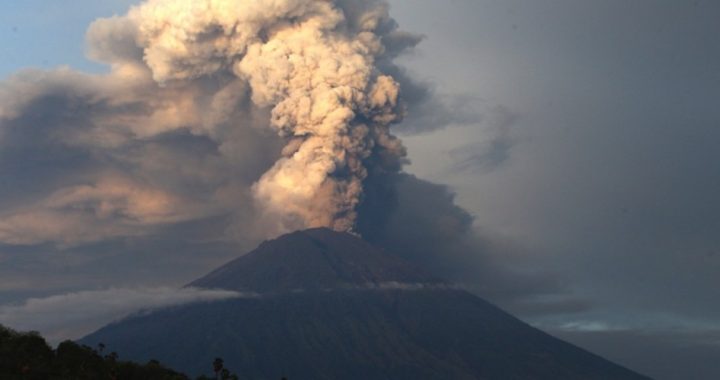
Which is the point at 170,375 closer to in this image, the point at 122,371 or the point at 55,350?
the point at 122,371

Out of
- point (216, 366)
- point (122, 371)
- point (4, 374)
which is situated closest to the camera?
point (4, 374)

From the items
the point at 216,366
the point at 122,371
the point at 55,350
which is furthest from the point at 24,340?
the point at 216,366

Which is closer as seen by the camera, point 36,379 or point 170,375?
point 36,379

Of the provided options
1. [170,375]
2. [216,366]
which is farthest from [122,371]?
[216,366]

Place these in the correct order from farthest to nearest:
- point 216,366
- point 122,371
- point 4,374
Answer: point 216,366
point 122,371
point 4,374

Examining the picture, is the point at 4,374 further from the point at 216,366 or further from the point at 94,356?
the point at 216,366

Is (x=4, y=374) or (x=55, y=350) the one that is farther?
(x=55, y=350)
